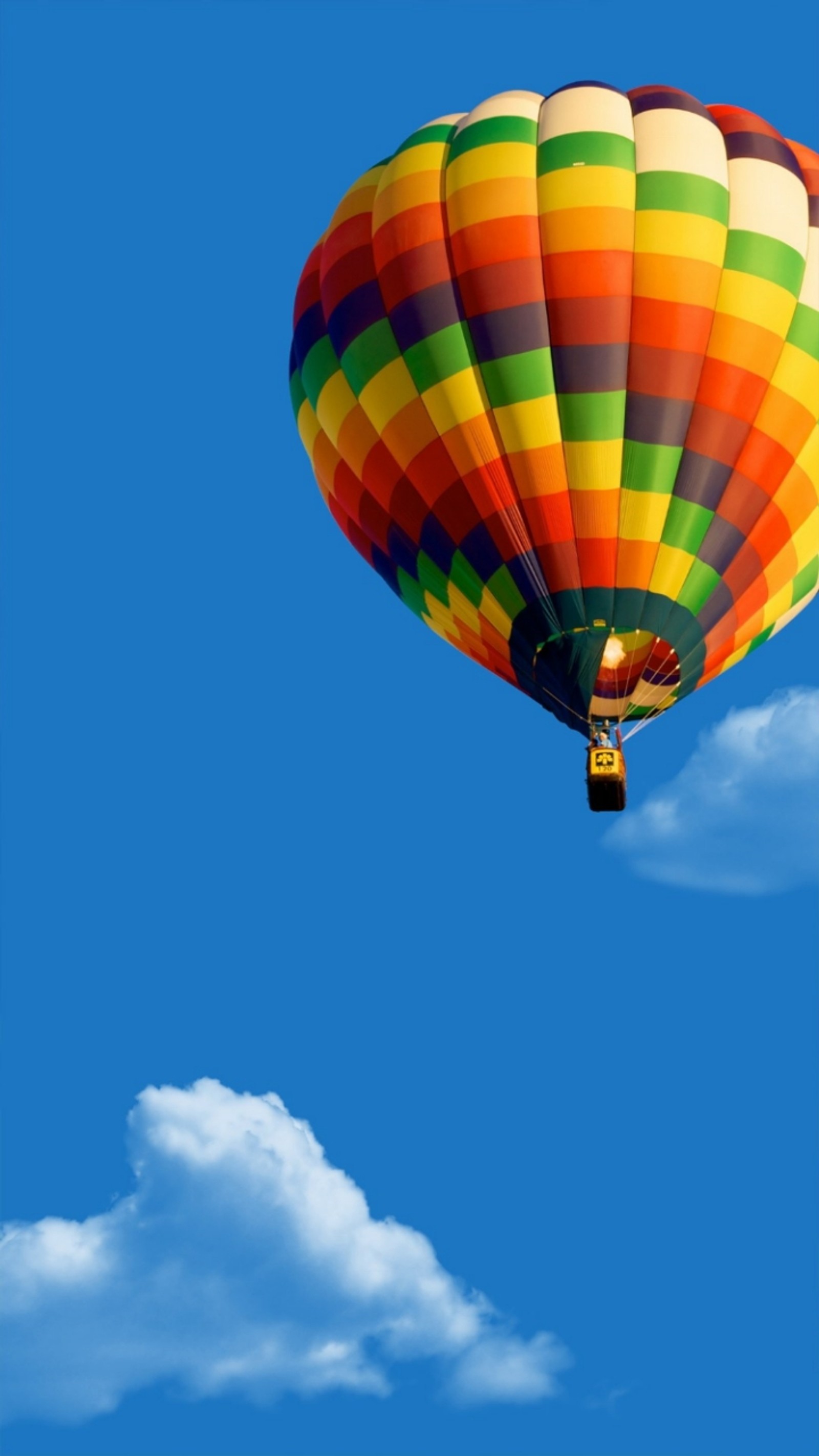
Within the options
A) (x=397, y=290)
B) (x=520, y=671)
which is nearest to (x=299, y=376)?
(x=397, y=290)

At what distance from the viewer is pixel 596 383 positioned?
976 inches

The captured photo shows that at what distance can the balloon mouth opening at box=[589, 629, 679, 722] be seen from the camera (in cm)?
2503

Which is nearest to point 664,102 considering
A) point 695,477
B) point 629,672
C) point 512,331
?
point 512,331

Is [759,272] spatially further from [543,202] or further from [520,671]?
[520,671]

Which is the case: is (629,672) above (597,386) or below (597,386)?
below

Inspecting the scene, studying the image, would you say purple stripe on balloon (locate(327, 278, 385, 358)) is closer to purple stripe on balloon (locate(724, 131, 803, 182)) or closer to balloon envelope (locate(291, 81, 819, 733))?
balloon envelope (locate(291, 81, 819, 733))

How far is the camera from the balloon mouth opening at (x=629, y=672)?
82.1 feet

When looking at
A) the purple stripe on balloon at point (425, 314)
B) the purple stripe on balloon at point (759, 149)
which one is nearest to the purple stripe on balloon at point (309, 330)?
the purple stripe on balloon at point (425, 314)

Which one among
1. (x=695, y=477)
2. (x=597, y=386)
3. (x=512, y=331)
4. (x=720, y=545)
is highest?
(x=512, y=331)

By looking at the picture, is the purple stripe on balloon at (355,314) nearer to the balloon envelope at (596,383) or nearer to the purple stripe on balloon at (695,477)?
the balloon envelope at (596,383)

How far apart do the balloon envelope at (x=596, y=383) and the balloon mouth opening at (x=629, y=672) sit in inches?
0.9

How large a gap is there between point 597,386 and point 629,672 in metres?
2.68

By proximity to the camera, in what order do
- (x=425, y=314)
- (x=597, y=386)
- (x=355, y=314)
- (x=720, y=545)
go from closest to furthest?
(x=597, y=386) → (x=720, y=545) → (x=425, y=314) → (x=355, y=314)

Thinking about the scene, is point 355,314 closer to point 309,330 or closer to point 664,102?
point 309,330
